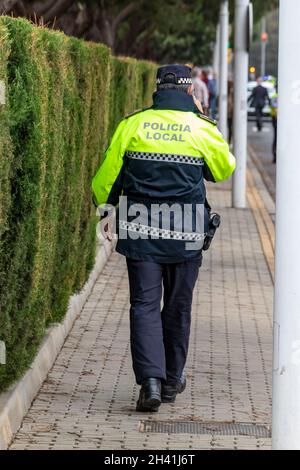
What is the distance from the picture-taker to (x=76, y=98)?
996 centimetres

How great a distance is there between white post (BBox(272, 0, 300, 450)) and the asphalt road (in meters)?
21.1

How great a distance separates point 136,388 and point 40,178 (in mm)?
1554

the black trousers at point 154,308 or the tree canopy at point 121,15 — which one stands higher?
the black trousers at point 154,308

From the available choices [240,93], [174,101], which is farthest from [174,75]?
[240,93]

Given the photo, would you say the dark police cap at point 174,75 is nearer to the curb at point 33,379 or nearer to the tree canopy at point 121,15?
the curb at point 33,379

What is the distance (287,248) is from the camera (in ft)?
18.2

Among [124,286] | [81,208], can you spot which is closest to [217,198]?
[124,286]

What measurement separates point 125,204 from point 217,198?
14537 millimetres

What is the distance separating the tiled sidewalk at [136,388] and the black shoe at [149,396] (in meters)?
0.06

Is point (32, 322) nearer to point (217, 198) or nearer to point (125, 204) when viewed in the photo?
point (125, 204)

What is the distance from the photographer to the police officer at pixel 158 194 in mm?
7496

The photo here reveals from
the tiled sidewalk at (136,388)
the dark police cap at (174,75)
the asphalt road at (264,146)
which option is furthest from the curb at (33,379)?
the asphalt road at (264,146)

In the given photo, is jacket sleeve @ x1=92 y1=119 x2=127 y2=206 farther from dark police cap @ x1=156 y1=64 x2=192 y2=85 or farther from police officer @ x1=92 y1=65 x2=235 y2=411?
dark police cap @ x1=156 y1=64 x2=192 y2=85

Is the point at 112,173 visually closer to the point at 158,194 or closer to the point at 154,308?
the point at 158,194
